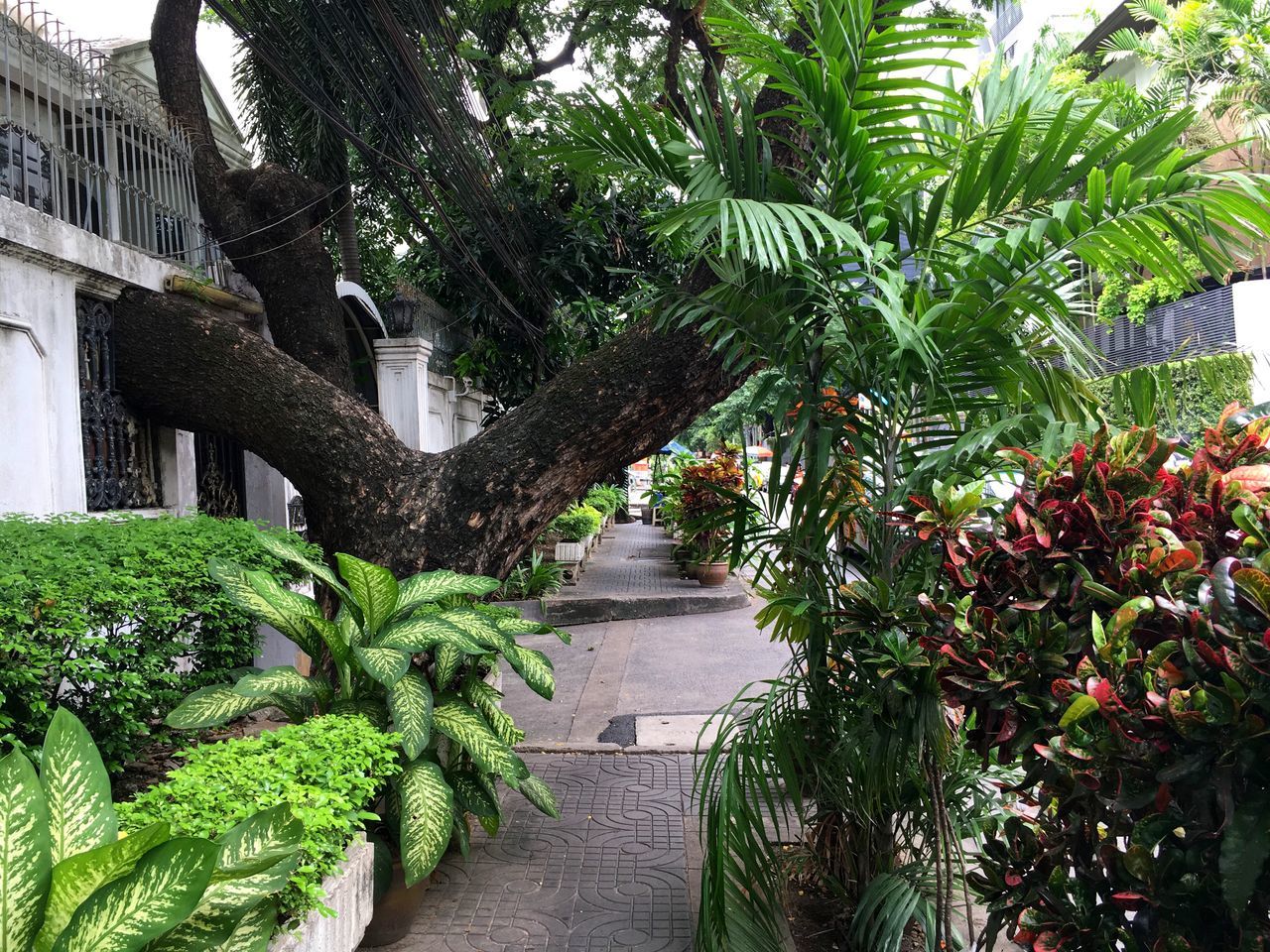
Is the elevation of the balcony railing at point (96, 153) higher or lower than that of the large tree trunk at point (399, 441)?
higher

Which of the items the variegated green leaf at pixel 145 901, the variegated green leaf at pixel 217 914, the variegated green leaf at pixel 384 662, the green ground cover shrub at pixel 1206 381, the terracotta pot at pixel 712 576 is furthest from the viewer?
the terracotta pot at pixel 712 576

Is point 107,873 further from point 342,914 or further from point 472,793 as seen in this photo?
point 472,793

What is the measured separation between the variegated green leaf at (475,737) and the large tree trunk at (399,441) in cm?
157

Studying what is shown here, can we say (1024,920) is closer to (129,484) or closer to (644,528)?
(129,484)

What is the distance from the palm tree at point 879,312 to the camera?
239cm

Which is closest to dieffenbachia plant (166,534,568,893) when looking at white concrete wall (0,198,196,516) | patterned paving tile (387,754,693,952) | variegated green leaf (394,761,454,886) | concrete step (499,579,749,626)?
variegated green leaf (394,761,454,886)

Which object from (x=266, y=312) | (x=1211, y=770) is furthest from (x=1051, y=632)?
(x=266, y=312)

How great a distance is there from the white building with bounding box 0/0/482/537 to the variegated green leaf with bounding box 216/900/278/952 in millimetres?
3467

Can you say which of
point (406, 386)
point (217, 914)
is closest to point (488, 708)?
point (217, 914)

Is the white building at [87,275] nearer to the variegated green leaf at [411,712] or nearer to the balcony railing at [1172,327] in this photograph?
the variegated green leaf at [411,712]

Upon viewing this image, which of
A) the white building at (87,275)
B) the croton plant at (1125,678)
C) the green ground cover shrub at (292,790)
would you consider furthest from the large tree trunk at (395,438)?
the croton plant at (1125,678)

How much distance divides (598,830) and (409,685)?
5.92 feet

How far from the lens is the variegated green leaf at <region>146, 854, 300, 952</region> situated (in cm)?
157

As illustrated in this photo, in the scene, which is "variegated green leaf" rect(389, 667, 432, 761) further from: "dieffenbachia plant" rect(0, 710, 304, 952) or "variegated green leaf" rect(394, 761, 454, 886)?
"dieffenbachia plant" rect(0, 710, 304, 952)
